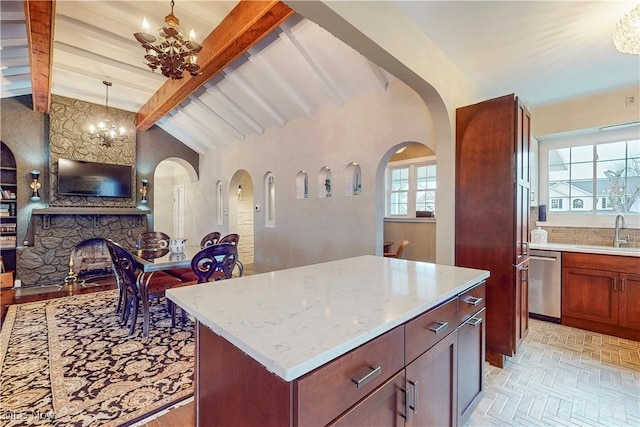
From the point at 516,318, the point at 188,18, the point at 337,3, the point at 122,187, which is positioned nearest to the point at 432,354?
the point at 516,318

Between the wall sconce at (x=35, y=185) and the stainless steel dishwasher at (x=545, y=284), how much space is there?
306 inches

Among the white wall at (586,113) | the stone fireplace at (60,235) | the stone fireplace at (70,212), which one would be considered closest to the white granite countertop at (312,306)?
the white wall at (586,113)

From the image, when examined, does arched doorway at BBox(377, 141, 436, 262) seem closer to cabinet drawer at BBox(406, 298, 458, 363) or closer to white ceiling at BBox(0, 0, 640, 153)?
white ceiling at BBox(0, 0, 640, 153)

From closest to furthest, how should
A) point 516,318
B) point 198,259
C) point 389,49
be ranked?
1. point 389,49
2. point 516,318
3. point 198,259

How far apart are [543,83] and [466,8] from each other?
5.71ft

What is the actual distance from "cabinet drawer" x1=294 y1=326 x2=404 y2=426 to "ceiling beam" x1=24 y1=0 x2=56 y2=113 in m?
3.42

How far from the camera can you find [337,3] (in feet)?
5.08

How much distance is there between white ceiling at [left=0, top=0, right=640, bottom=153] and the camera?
7.16 feet

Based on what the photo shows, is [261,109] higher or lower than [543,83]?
higher

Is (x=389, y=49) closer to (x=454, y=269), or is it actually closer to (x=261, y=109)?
(x=454, y=269)

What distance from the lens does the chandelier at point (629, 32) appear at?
1847mm

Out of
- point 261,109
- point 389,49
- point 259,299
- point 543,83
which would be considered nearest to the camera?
point 259,299

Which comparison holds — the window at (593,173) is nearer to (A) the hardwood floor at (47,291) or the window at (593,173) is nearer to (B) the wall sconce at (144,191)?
(A) the hardwood floor at (47,291)

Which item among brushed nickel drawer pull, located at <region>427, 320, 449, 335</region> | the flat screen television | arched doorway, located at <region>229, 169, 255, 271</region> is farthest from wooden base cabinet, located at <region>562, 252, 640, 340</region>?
the flat screen television
